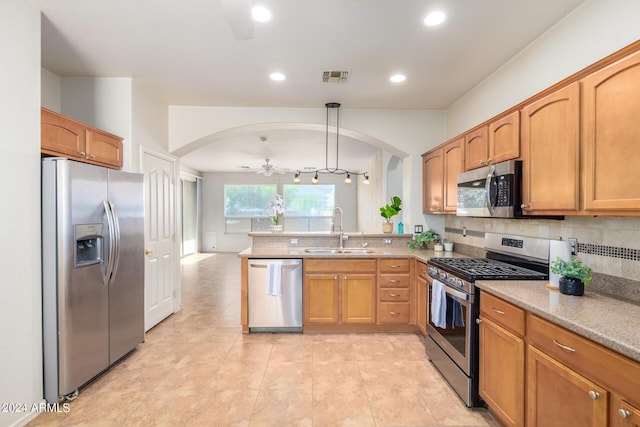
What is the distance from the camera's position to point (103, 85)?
10.8 feet

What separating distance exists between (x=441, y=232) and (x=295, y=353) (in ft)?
8.16

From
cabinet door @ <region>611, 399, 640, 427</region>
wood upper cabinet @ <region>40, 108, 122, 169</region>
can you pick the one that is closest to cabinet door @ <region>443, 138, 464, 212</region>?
cabinet door @ <region>611, 399, 640, 427</region>

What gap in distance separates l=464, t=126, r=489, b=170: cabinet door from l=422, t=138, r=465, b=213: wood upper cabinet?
94mm

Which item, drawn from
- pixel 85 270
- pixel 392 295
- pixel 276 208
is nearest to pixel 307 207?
pixel 276 208

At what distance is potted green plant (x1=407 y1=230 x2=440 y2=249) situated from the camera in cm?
403

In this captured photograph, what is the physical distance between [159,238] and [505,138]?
12.2 feet

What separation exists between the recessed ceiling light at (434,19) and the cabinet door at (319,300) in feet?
8.26

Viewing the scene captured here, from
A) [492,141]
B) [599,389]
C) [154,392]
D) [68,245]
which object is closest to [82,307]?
[68,245]

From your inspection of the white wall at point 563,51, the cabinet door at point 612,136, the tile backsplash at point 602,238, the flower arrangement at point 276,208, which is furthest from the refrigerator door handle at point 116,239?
the white wall at point 563,51

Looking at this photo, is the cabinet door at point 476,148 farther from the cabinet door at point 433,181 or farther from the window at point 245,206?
the window at point 245,206

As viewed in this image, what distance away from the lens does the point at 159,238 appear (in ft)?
12.5

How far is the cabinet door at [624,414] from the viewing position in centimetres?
113

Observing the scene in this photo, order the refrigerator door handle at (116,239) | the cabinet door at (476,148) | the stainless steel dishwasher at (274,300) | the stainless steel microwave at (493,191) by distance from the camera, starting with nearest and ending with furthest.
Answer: the stainless steel microwave at (493,191) → the refrigerator door handle at (116,239) → the cabinet door at (476,148) → the stainless steel dishwasher at (274,300)

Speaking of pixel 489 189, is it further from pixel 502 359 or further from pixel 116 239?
pixel 116 239
